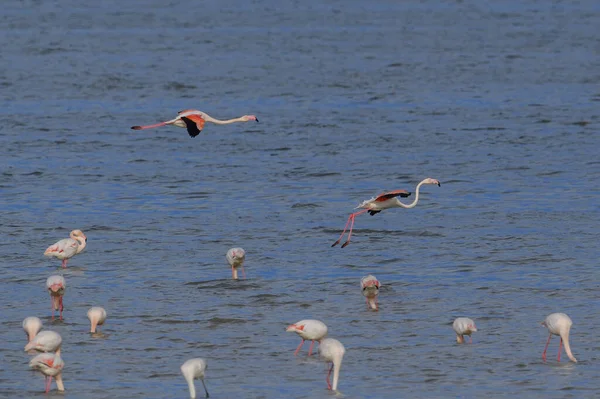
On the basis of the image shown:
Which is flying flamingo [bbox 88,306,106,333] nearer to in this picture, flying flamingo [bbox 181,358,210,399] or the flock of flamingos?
the flock of flamingos

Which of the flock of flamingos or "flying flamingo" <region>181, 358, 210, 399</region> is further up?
the flock of flamingos

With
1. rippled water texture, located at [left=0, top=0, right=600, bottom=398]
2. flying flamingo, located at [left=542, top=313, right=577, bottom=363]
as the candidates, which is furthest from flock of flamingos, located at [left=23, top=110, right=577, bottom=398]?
rippled water texture, located at [left=0, top=0, right=600, bottom=398]

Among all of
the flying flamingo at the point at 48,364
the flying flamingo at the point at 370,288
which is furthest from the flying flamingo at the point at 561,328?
the flying flamingo at the point at 48,364

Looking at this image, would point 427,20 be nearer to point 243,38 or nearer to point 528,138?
point 243,38

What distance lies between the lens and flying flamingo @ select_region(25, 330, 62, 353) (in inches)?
485

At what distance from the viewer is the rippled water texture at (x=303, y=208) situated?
13078 millimetres

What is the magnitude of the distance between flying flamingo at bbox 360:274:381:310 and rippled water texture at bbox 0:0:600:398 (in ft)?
0.66

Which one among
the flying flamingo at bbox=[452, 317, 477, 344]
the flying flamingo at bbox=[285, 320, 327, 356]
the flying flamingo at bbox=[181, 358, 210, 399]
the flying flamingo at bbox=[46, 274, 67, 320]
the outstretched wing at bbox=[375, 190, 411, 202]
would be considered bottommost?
the flying flamingo at bbox=[181, 358, 210, 399]

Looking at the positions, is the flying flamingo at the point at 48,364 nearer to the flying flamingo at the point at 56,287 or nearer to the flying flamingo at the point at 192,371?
the flying flamingo at the point at 192,371

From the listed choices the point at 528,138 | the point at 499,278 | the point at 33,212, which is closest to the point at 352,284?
the point at 499,278

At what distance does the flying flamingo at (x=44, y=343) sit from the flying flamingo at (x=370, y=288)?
374cm

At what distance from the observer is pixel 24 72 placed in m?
35.8

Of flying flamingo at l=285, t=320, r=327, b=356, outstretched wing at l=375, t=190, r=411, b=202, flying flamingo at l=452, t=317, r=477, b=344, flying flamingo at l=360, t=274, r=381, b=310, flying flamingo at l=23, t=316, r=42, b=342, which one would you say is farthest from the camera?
outstretched wing at l=375, t=190, r=411, b=202

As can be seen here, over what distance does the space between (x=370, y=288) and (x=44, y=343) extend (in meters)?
3.94
